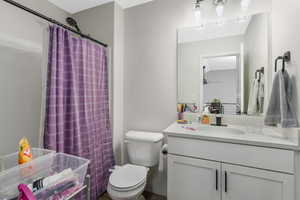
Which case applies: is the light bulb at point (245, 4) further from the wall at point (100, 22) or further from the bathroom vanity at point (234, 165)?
the wall at point (100, 22)

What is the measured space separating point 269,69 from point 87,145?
1980mm

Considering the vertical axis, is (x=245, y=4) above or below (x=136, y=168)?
above

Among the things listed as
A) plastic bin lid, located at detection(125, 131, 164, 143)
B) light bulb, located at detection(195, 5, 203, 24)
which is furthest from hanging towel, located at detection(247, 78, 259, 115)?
plastic bin lid, located at detection(125, 131, 164, 143)

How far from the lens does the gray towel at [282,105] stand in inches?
41.6

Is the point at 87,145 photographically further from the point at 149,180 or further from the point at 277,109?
the point at 277,109

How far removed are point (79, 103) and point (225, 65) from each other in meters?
1.60

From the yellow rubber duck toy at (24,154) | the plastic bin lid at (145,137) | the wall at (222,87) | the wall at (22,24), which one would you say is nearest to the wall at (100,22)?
A: the wall at (22,24)

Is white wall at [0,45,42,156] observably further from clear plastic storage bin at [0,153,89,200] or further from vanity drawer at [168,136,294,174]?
vanity drawer at [168,136,294,174]

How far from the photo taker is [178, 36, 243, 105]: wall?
1645mm

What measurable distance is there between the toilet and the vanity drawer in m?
0.39

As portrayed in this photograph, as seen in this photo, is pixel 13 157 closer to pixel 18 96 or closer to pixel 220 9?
pixel 18 96

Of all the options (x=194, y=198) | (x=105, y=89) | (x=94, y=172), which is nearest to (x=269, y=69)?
(x=194, y=198)

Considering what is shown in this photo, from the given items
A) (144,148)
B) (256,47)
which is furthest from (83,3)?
(256,47)

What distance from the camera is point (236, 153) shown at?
1122 mm
